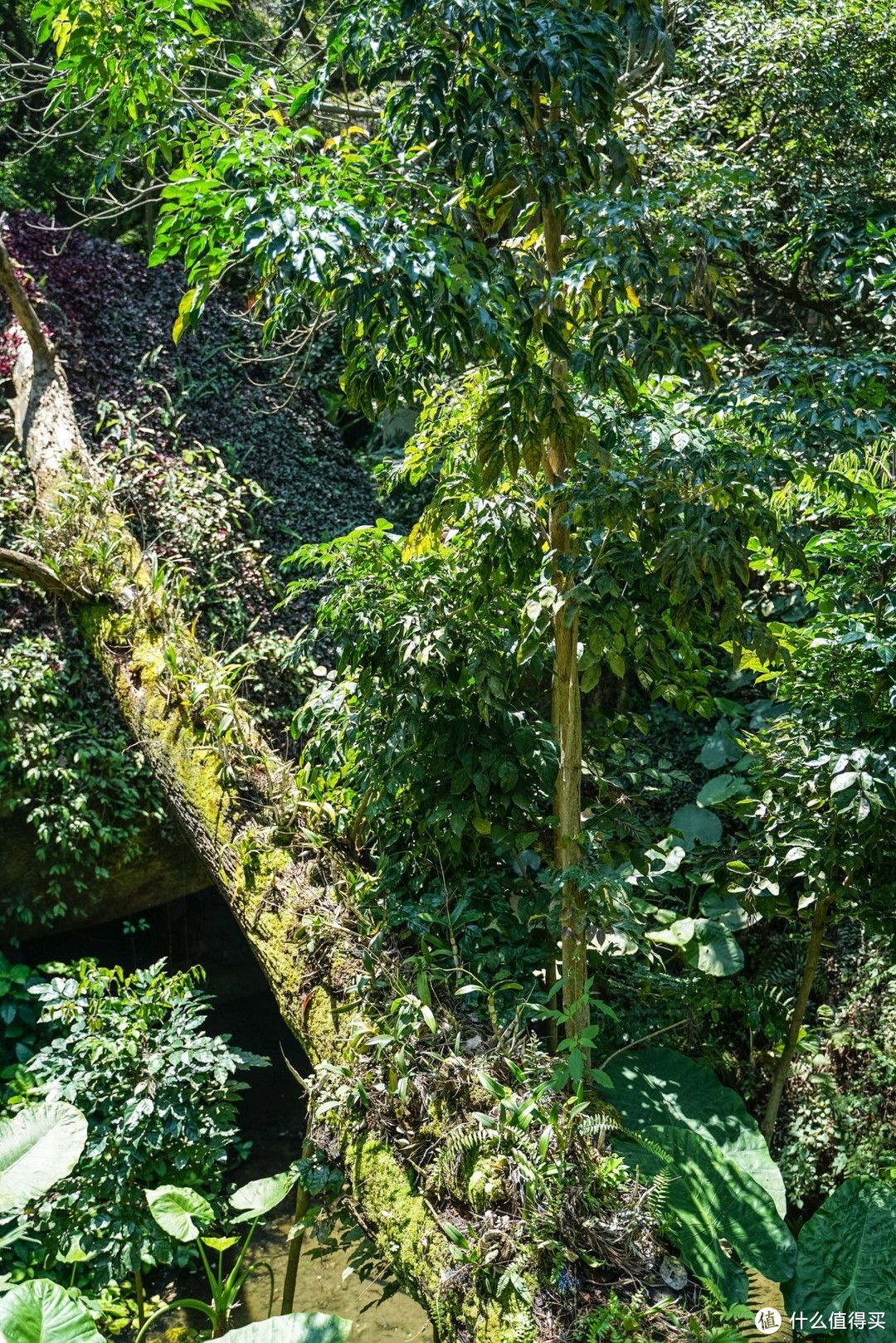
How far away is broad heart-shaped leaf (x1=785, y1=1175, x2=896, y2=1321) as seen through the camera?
3.29 meters

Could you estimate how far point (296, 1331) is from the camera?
2660 mm

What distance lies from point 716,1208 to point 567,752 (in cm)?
138

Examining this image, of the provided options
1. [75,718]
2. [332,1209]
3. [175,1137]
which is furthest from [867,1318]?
[75,718]

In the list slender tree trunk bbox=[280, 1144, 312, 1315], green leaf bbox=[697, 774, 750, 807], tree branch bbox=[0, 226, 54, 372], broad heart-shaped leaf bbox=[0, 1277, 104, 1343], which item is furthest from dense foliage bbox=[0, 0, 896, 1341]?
tree branch bbox=[0, 226, 54, 372]

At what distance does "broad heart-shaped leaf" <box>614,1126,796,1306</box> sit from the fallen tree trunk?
0.58m

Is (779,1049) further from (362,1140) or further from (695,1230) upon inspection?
(362,1140)

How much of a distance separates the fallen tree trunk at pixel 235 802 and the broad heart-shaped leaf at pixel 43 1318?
0.83 meters

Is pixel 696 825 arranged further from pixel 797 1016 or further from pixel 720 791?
pixel 797 1016

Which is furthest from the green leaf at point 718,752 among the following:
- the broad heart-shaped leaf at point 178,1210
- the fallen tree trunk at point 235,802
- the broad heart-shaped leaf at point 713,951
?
the broad heart-shaped leaf at point 178,1210

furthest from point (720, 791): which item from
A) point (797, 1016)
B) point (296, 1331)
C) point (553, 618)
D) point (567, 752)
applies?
point (296, 1331)

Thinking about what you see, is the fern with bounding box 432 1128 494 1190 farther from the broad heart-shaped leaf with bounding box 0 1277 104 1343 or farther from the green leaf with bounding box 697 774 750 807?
the green leaf with bounding box 697 774 750 807

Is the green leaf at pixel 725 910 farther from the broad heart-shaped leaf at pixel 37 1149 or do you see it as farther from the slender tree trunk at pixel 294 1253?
the broad heart-shaped leaf at pixel 37 1149

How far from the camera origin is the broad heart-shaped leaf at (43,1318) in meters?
2.62

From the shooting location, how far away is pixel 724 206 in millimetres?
5824
